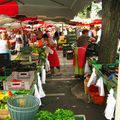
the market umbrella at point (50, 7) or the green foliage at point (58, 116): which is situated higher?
the market umbrella at point (50, 7)

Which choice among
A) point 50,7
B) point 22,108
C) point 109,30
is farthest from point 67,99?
point 22,108

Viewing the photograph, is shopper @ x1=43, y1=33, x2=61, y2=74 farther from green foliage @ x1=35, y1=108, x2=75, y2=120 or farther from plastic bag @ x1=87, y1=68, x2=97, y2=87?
green foliage @ x1=35, y1=108, x2=75, y2=120

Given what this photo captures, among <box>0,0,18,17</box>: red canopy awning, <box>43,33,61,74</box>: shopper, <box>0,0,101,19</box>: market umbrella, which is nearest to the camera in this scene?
<box>0,0,18,17</box>: red canopy awning

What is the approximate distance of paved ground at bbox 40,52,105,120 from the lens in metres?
6.78

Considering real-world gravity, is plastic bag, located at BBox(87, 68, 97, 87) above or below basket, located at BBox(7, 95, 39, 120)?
below

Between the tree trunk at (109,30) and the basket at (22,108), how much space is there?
467 centimetres

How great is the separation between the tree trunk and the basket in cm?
467

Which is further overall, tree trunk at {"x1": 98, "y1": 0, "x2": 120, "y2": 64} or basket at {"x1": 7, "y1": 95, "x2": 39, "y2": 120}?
tree trunk at {"x1": 98, "y1": 0, "x2": 120, "y2": 64}

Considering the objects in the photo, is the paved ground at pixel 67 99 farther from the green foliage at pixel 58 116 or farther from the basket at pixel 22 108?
the basket at pixel 22 108

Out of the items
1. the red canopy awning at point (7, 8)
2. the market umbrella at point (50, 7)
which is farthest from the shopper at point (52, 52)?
the red canopy awning at point (7, 8)

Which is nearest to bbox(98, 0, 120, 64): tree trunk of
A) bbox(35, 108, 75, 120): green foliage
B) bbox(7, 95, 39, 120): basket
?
bbox(35, 108, 75, 120): green foliage

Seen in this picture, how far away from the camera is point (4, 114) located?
12.7ft

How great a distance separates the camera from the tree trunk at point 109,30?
285 inches

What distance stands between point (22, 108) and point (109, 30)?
5.06 m
